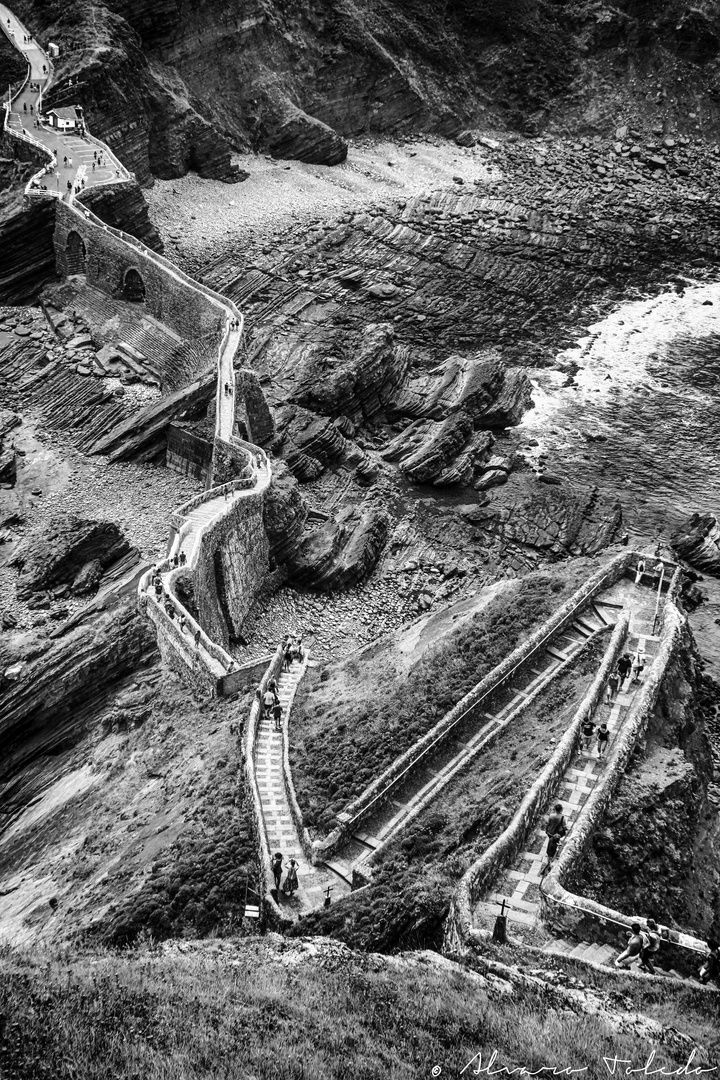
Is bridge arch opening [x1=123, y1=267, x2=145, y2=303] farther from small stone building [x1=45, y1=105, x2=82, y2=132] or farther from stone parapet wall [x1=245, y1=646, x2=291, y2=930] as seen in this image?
stone parapet wall [x1=245, y1=646, x2=291, y2=930]

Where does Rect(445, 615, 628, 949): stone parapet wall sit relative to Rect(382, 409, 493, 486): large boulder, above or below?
above

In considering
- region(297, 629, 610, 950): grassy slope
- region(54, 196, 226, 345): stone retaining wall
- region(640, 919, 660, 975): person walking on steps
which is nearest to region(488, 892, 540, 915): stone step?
region(297, 629, 610, 950): grassy slope

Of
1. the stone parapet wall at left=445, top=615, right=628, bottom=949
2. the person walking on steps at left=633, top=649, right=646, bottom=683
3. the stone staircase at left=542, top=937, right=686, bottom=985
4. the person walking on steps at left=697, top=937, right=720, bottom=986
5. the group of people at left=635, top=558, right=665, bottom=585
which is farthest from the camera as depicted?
the group of people at left=635, top=558, right=665, bottom=585

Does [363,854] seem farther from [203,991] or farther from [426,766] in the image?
[203,991]

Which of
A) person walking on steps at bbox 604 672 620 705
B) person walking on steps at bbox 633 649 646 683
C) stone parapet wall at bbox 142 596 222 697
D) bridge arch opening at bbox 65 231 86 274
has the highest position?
bridge arch opening at bbox 65 231 86 274

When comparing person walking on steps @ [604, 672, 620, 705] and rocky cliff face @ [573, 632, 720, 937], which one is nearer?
rocky cliff face @ [573, 632, 720, 937]

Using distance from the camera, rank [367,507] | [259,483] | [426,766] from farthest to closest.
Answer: [367,507]
[259,483]
[426,766]

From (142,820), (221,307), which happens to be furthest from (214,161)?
(142,820)

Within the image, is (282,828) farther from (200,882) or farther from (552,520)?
(552,520)
